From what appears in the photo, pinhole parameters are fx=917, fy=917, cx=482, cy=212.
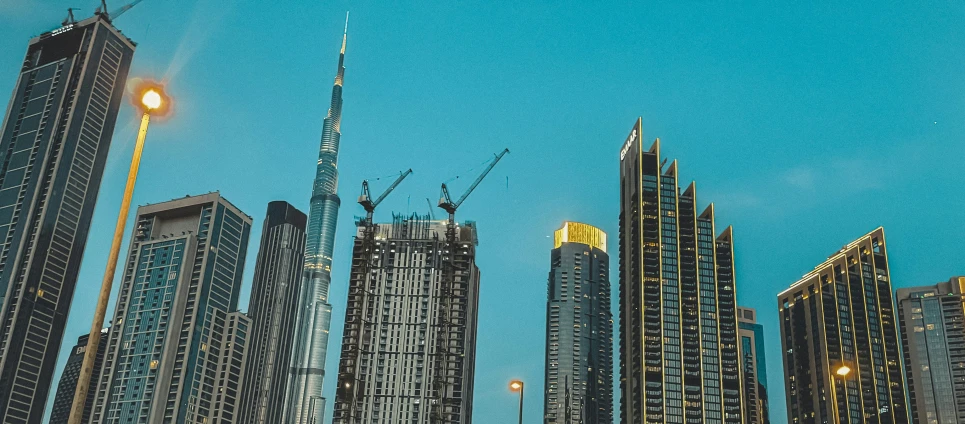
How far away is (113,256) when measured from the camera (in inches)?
1137

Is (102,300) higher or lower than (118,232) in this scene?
lower

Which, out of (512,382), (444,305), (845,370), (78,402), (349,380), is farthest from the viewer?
(444,305)

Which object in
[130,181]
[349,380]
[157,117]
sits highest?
[349,380]

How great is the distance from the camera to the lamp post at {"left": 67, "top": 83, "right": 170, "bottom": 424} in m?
28.2

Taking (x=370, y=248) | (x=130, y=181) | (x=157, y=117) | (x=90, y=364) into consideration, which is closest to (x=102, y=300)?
(x=90, y=364)

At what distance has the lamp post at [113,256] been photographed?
92.4 ft

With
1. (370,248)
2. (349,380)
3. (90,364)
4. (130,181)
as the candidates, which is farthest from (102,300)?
(370,248)

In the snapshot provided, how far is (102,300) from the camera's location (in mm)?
28578

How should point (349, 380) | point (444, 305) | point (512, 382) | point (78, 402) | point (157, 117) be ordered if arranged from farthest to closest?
point (444, 305) → point (349, 380) → point (512, 382) → point (157, 117) → point (78, 402)

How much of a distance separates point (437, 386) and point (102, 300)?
14491 cm

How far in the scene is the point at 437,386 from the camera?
559 feet

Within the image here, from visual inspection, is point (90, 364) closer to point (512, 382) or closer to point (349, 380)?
point (512, 382)

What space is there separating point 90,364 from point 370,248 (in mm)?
132422

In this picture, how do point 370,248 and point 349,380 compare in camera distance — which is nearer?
point 349,380
